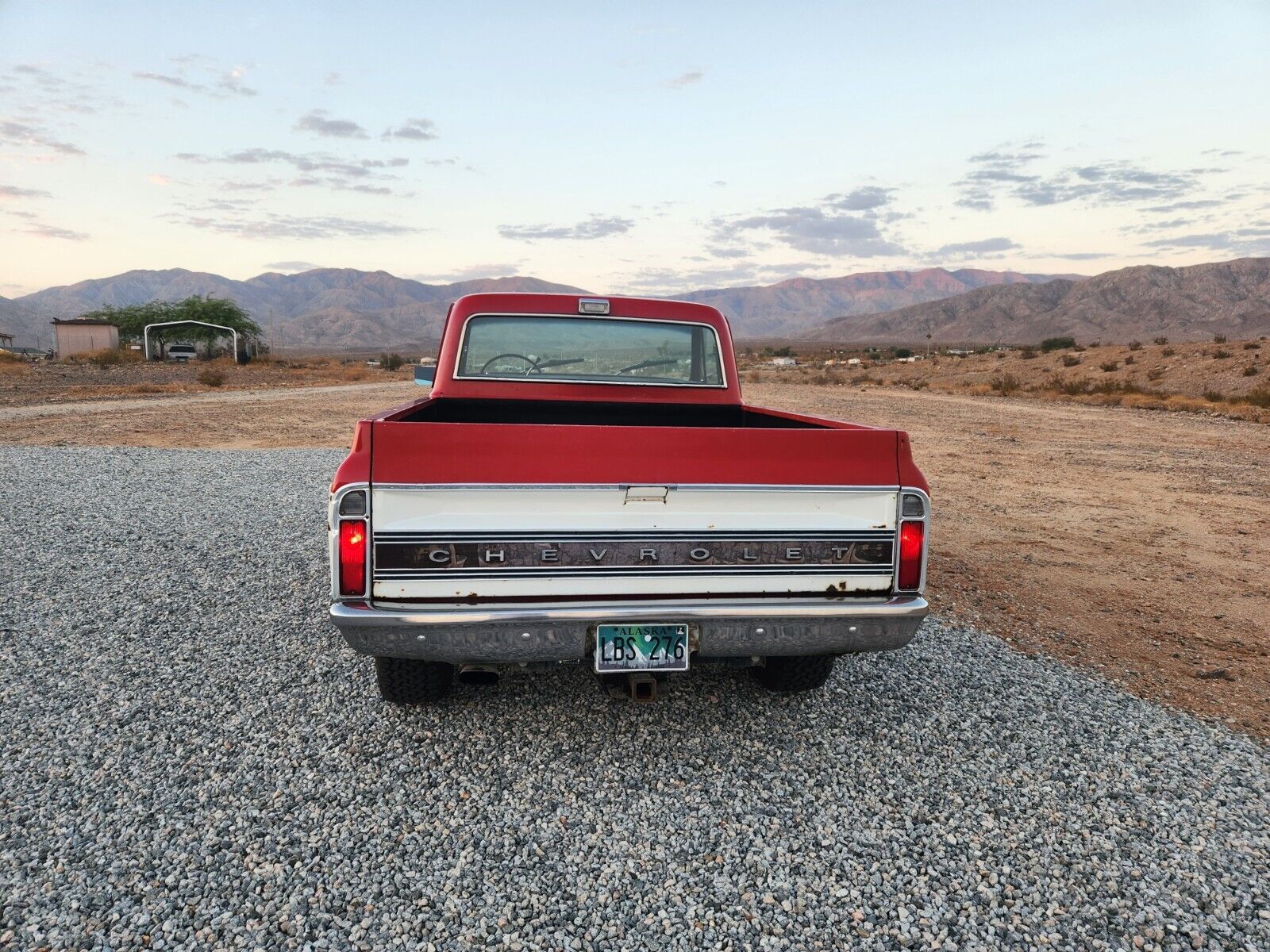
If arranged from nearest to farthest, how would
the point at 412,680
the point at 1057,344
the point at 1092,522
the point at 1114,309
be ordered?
the point at 412,680
the point at 1092,522
the point at 1057,344
the point at 1114,309

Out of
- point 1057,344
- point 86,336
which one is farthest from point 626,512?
point 86,336

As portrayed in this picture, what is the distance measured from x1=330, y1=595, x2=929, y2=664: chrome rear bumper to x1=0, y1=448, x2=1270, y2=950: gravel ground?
55 centimetres

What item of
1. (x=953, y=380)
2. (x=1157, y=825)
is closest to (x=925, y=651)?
(x=1157, y=825)

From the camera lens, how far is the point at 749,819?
281cm

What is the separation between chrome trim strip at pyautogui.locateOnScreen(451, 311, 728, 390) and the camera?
470cm

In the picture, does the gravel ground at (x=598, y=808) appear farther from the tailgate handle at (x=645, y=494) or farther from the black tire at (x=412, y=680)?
the tailgate handle at (x=645, y=494)

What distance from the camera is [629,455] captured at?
279 centimetres

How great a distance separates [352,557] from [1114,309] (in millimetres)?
175654

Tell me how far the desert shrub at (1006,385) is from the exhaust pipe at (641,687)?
2899 centimetres

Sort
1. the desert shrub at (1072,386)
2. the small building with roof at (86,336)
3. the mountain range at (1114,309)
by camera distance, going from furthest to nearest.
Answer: the mountain range at (1114,309) < the small building with roof at (86,336) < the desert shrub at (1072,386)

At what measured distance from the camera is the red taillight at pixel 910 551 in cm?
300

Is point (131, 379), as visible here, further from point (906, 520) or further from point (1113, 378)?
point (1113, 378)

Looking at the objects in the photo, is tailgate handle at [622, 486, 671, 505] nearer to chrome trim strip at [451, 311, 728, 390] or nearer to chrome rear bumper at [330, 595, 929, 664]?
chrome rear bumper at [330, 595, 929, 664]

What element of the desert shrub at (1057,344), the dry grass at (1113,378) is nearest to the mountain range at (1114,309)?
the desert shrub at (1057,344)
